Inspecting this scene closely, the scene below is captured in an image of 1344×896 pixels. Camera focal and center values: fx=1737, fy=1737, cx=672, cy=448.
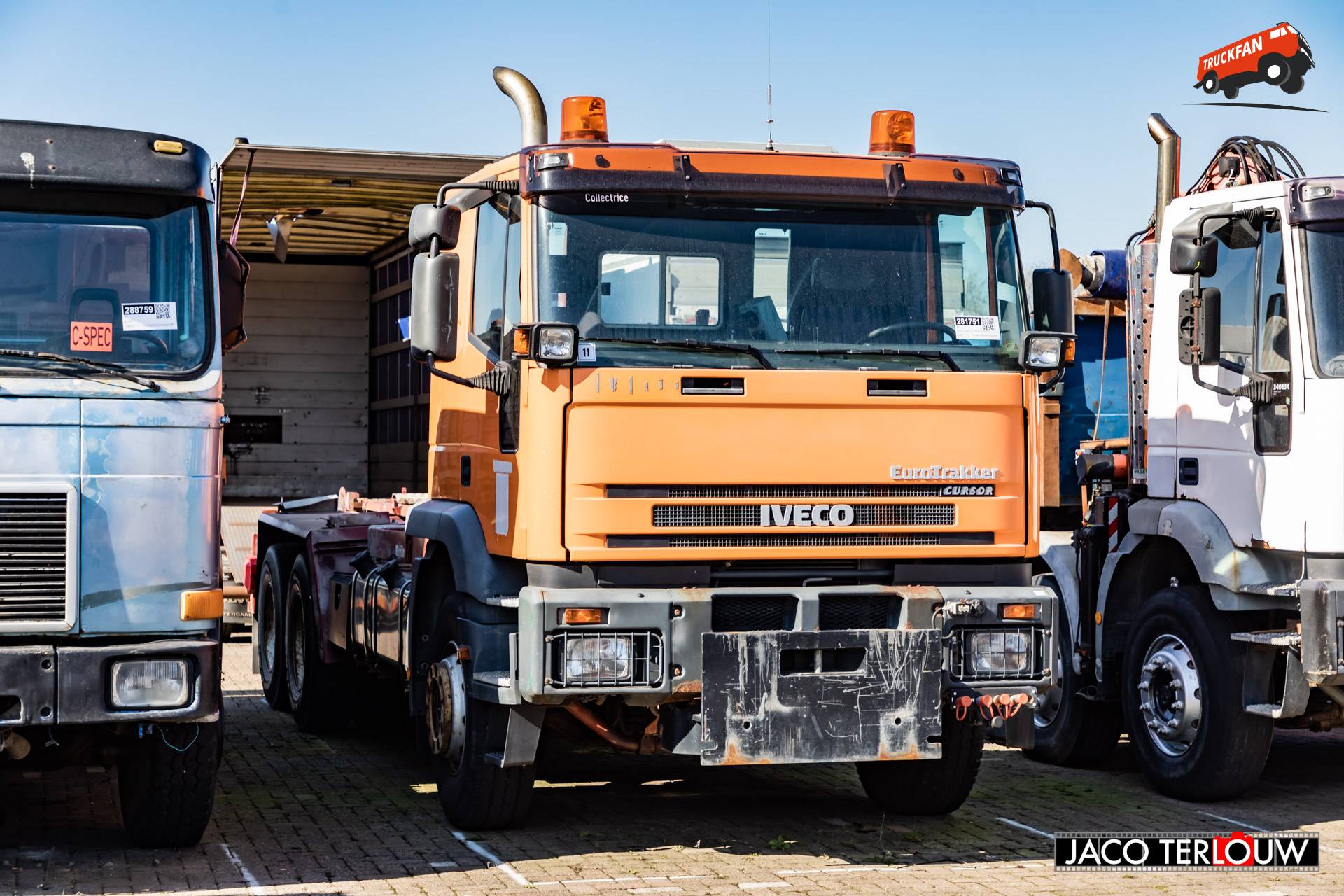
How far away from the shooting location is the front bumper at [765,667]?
6.94 metres

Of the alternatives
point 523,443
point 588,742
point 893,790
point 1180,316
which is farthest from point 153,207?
point 1180,316

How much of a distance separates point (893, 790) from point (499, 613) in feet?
7.72

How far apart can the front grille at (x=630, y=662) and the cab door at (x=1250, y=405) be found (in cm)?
320

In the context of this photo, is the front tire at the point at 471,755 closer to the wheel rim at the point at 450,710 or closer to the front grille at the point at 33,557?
the wheel rim at the point at 450,710

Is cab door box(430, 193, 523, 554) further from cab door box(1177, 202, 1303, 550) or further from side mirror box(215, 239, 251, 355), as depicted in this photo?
cab door box(1177, 202, 1303, 550)

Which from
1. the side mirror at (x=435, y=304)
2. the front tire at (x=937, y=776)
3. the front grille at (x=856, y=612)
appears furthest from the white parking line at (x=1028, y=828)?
the side mirror at (x=435, y=304)

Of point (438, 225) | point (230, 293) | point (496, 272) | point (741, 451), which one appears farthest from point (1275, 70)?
point (230, 293)

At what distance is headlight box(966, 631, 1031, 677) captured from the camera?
7.34 metres

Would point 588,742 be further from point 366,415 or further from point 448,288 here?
point 366,415

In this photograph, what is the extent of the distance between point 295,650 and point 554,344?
5359 mm

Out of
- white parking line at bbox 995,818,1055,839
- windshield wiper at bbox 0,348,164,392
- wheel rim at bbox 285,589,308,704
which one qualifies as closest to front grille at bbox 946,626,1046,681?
white parking line at bbox 995,818,1055,839

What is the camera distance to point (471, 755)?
7578 mm

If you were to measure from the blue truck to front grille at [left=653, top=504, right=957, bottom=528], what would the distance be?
184 cm

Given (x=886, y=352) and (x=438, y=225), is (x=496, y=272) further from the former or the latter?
(x=886, y=352)
